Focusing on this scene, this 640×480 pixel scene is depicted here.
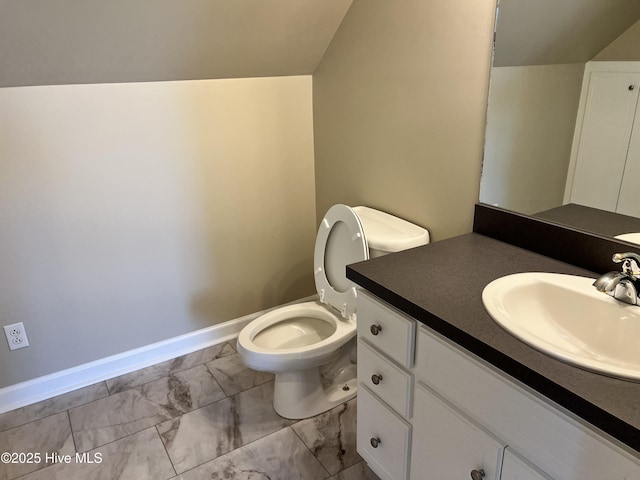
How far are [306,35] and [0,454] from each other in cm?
213

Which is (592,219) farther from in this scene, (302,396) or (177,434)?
(177,434)

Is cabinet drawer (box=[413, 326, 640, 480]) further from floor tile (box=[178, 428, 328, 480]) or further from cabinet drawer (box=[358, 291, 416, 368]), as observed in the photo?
floor tile (box=[178, 428, 328, 480])

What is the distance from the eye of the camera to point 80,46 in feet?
A: 5.85

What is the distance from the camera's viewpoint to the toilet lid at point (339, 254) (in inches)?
74.7

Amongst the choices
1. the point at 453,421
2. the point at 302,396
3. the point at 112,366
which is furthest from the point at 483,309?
the point at 112,366

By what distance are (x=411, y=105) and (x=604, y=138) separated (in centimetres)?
71

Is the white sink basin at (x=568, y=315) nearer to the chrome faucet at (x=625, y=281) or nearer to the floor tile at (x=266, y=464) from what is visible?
the chrome faucet at (x=625, y=281)

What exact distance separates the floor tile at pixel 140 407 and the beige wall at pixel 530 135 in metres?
1.52

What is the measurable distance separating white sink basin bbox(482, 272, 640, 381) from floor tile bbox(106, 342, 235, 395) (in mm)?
1670

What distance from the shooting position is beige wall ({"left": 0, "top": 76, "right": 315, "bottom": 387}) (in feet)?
6.52

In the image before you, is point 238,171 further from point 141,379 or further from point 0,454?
point 0,454

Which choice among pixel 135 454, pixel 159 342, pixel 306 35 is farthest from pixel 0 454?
pixel 306 35

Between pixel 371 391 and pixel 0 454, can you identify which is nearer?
pixel 371 391

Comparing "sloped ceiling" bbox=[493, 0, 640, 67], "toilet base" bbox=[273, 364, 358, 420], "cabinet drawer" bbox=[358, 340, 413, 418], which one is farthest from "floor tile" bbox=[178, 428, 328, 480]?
"sloped ceiling" bbox=[493, 0, 640, 67]
